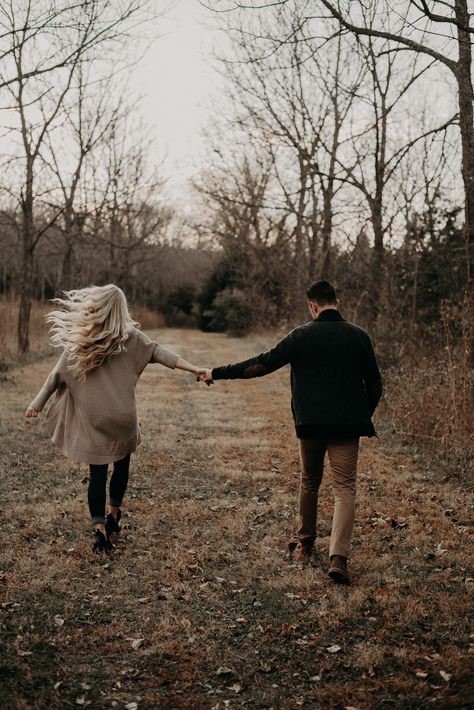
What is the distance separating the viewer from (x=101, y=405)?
17.7ft

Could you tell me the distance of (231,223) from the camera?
121ft

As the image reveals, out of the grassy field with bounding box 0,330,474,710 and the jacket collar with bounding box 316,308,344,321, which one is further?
the jacket collar with bounding box 316,308,344,321

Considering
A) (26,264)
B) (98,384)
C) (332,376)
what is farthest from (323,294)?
(26,264)

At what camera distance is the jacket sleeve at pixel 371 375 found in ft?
16.6

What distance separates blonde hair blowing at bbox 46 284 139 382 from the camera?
5.28 meters

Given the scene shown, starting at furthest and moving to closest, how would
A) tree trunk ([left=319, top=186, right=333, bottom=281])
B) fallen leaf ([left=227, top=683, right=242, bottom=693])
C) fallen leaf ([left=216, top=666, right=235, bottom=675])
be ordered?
tree trunk ([left=319, top=186, right=333, bottom=281]) → fallen leaf ([left=216, top=666, right=235, bottom=675]) → fallen leaf ([left=227, top=683, right=242, bottom=693])

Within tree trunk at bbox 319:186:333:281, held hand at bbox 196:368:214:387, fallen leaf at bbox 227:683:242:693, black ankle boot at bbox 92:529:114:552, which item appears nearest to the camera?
fallen leaf at bbox 227:683:242:693

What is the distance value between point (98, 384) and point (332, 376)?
6.00 feet

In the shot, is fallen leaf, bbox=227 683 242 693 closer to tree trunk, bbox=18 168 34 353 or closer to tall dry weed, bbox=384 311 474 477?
tall dry weed, bbox=384 311 474 477

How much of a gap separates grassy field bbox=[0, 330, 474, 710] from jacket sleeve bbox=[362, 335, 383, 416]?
1.33m

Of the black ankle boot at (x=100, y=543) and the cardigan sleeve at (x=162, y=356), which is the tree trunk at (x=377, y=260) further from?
the black ankle boot at (x=100, y=543)

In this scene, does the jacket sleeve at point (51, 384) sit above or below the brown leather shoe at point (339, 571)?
above

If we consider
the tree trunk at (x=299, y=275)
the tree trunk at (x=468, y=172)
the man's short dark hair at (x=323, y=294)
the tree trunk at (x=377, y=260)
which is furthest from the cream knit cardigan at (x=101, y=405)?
the tree trunk at (x=299, y=275)

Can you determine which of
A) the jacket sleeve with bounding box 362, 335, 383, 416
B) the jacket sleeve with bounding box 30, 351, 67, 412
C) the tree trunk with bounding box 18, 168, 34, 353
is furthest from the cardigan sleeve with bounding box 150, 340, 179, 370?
the tree trunk with bounding box 18, 168, 34, 353
